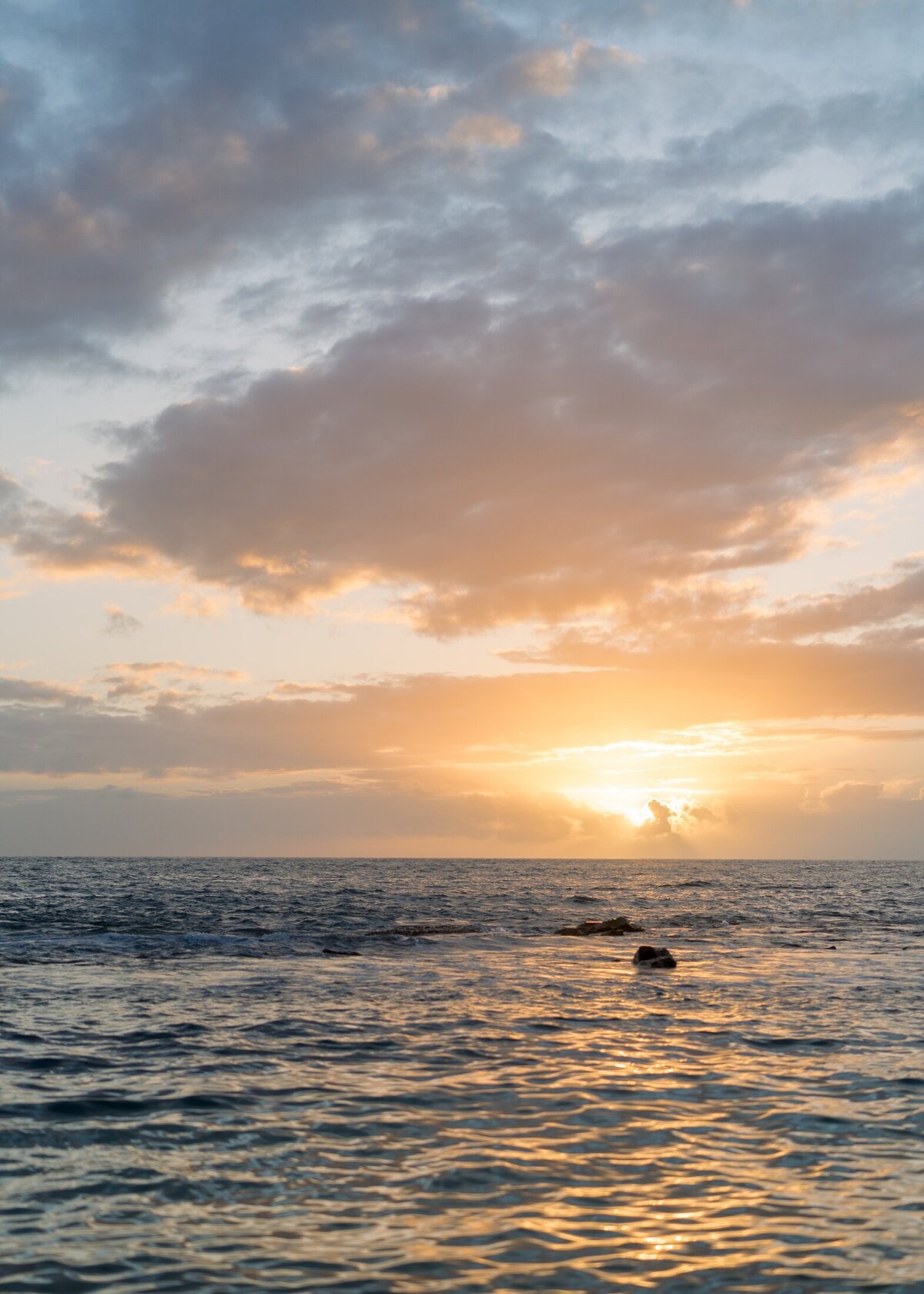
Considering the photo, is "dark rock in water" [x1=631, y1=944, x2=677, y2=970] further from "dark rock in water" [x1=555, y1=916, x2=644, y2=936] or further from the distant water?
"dark rock in water" [x1=555, y1=916, x2=644, y2=936]

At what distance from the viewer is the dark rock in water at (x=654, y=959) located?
36438 mm

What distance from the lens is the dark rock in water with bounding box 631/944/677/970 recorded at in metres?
36.4

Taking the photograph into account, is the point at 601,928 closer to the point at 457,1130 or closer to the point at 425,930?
the point at 425,930

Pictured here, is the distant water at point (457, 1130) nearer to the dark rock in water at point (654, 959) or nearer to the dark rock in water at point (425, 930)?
the dark rock in water at point (654, 959)

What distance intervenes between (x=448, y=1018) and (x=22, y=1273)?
15694 millimetres

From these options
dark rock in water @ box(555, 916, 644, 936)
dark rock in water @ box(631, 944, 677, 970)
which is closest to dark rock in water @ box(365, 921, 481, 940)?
dark rock in water @ box(555, 916, 644, 936)

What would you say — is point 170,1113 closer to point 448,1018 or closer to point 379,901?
point 448,1018

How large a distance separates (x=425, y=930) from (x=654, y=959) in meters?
18.5

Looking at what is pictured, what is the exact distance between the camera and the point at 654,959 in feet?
122

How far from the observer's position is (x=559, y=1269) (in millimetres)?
8977

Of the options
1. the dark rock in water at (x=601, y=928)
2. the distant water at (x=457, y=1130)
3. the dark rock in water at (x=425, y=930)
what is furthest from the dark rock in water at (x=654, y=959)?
the dark rock in water at (x=425, y=930)

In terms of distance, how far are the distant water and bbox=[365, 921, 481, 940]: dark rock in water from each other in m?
15.2

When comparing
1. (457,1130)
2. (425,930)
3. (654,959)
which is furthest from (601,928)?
(457,1130)

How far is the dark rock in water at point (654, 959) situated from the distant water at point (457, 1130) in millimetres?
1950
